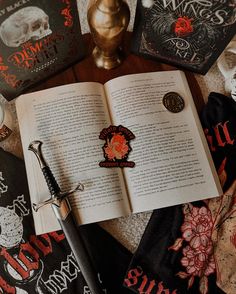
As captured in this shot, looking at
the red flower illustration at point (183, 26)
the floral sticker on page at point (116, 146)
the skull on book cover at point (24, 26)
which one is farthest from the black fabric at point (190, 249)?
the skull on book cover at point (24, 26)

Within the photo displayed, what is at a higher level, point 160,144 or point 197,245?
point 160,144

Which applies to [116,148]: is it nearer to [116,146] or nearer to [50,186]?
[116,146]

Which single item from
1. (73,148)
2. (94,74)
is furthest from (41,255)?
(94,74)

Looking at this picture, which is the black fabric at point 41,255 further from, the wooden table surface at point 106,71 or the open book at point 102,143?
the wooden table surface at point 106,71

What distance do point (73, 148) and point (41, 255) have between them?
17 centimetres

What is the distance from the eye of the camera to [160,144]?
1.96 ft

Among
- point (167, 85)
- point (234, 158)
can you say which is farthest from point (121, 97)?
point (234, 158)

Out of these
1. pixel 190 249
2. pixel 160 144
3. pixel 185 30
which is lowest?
pixel 190 249

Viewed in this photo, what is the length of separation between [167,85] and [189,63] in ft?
0.19

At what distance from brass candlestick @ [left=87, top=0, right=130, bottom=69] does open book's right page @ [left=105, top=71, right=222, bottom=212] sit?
63 millimetres

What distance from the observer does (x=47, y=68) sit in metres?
0.63

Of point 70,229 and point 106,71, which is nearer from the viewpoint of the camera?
point 70,229

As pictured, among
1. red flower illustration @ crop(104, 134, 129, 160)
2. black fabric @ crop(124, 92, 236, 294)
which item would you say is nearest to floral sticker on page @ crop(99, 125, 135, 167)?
red flower illustration @ crop(104, 134, 129, 160)

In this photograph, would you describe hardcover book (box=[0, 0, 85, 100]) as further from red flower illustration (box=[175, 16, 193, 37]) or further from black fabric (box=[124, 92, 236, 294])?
black fabric (box=[124, 92, 236, 294])
